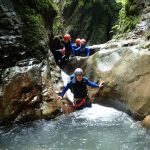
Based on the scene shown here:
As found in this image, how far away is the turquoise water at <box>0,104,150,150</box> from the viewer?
7422mm

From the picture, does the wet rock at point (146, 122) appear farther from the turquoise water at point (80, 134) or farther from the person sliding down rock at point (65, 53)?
the person sliding down rock at point (65, 53)

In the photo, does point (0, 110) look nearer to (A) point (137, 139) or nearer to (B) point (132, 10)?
(A) point (137, 139)

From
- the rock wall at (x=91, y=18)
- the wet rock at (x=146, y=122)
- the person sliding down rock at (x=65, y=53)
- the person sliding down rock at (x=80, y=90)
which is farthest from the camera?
the rock wall at (x=91, y=18)

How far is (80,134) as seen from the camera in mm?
8180

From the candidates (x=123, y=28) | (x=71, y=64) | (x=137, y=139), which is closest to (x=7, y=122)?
(x=137, y=139)

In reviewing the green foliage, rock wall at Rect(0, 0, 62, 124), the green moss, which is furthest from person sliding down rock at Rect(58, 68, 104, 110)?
the green foliage

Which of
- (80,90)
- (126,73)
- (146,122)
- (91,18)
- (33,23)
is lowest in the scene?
(146,122)

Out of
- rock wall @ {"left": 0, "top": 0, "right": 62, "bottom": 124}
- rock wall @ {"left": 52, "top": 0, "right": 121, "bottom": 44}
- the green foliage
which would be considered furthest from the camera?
rock wall @ {"left": 52, "top": 0, "right": 121, "bottom": 44}

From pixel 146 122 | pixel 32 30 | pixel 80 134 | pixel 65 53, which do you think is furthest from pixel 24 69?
pixel 65 53

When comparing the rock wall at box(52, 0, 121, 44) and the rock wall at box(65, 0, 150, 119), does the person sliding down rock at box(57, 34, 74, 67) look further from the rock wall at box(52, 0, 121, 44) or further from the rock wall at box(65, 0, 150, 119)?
the rock wall at box(52, 0, 121, 44)

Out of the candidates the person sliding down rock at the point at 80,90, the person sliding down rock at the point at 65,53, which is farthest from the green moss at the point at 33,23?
the person sliding down rock at the point at 65,53

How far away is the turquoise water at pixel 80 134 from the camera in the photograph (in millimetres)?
7422

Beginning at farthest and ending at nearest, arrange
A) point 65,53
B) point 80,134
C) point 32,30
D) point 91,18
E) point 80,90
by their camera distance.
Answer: point 91,18
point 65,53
point 32,30
point 80,90
point 80,134

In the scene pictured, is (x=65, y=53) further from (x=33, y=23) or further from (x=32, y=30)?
(x=32, y=30)
